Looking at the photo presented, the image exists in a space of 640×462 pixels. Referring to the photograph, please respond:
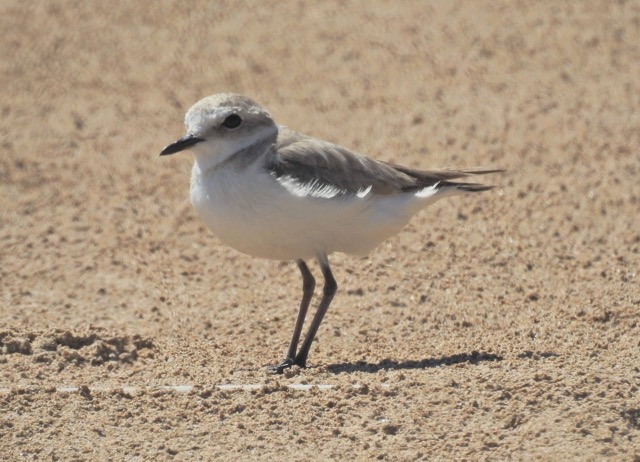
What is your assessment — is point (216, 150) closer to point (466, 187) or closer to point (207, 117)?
point (207, 117)

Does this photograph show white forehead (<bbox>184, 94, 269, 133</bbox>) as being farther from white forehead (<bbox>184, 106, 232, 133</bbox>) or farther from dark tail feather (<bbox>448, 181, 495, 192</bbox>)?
dark tail feather (<bbox>448, 181, 495, 192</bbox>)

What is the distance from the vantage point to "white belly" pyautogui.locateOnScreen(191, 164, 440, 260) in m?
6.39

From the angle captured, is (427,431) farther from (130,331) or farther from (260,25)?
(260,25)

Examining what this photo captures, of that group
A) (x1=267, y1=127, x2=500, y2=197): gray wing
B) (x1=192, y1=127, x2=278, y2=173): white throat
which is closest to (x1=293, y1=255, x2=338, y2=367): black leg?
(x1=267, y1=127, x2=500, y2=197): gray wing

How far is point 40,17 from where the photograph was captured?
13031 millimetres

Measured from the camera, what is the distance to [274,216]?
20.9 ft

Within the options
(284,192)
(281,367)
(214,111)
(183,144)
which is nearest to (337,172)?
(284,192)

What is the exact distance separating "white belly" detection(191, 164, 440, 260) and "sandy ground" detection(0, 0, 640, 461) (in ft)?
2.35

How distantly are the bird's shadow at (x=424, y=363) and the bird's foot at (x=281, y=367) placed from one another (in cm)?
22

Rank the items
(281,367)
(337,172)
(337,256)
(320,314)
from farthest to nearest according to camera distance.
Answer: (337,256) → (320,314) → (337,172) → (281,367)

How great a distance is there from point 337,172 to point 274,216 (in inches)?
24.0

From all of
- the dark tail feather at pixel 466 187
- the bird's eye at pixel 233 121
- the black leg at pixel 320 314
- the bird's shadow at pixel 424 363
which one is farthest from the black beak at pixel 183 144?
the dark tail feather at pixel 466 187

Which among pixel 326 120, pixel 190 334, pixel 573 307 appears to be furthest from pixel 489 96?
pixel 190 334

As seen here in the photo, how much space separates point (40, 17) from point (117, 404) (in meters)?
8.09
